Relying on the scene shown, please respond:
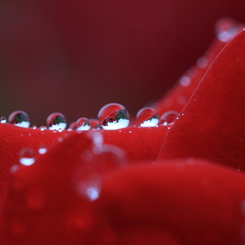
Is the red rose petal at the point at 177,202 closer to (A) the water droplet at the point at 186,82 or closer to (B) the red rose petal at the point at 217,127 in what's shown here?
(B) the red rose petal at the point at 217,127

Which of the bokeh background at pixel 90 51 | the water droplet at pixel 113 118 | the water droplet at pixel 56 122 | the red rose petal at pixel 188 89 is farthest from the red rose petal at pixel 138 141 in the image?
the bokeh background at pixel 90 51

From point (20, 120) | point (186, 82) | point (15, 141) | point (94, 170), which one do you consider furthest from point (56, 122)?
point (94, 170)

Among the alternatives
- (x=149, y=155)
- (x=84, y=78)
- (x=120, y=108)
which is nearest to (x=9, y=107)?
(x=84, y=78)

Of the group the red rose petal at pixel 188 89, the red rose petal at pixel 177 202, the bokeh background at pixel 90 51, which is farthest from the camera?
the bokeh background at pixel 90 51

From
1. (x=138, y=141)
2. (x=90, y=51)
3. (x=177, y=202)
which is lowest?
(x=177, y=202)

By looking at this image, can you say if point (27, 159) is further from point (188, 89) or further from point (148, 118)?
point (188, 89)

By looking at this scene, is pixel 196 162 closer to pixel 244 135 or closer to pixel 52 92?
pixel 244 135
